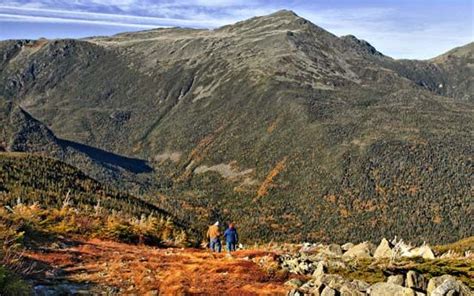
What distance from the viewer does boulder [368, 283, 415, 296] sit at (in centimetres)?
1856

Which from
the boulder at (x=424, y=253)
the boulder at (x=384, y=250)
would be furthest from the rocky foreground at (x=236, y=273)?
the boulder at (x=424, y=253)

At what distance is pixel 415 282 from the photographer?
1966cm

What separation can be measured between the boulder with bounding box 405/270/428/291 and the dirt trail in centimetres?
419

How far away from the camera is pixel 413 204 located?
553ft

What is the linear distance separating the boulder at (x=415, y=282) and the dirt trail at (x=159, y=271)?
4193mm

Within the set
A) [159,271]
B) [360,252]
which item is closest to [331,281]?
[159,271]

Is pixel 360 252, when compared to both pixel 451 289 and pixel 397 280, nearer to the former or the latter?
pixel 397 280

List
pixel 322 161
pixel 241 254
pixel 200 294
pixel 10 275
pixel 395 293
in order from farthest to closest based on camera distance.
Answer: pixel 322 161 → pixel 241 254 → pixel 200 294 → pixel 395 293 → pixel 10 275

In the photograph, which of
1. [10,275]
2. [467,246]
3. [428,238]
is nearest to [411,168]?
[428,238]

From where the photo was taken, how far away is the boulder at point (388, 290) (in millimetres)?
18562

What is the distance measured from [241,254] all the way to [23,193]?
142ft

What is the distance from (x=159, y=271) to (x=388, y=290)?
8.74 metres

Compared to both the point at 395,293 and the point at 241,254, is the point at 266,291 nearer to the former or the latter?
the point at 395,293

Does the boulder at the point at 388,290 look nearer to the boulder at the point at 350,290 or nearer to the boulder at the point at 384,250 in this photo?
the boulder at the point at 350,290
